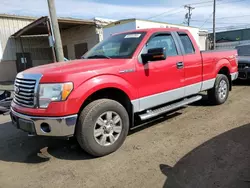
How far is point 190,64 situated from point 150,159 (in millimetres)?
2495

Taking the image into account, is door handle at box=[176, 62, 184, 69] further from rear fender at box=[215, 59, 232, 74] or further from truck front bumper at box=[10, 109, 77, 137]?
truck front bumper at box=[10, 109, 77, 137]

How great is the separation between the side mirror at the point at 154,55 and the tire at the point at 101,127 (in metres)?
0.96

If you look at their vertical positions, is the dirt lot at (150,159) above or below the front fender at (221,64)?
below

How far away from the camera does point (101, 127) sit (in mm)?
3537

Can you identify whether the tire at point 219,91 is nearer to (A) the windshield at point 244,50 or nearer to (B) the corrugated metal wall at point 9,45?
(A) the windshield at point 244,50

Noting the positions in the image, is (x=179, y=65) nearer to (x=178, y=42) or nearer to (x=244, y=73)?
(x=178, y=42)

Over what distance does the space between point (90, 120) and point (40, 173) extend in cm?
100

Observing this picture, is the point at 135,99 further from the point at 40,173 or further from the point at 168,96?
the point at 40,173

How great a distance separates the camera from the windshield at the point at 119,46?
4175mm

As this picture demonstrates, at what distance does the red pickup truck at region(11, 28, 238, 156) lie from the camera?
10.4ft

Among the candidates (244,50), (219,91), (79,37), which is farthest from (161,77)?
(79,37)

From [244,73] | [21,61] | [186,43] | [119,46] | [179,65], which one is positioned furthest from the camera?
[21,61]

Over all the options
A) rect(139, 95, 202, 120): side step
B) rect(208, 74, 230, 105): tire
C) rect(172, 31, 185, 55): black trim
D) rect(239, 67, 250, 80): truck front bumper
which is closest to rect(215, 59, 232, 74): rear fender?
rect(208, 74, 230, 105): tire

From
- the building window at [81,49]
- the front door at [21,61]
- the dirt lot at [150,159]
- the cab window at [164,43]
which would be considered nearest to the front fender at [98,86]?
the dirt lot at [150,159]
